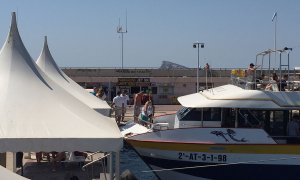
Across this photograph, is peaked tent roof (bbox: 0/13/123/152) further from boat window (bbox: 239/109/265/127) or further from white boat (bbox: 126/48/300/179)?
boat window (bbox: 239/109/265/127)

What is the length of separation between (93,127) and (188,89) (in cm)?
3875

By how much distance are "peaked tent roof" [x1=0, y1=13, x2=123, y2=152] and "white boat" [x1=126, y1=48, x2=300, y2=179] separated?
3.91m

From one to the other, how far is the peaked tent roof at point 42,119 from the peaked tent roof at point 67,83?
592 centimetres

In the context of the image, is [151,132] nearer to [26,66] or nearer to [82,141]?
[26,66]

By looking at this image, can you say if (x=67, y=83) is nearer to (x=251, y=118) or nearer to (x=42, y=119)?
(x=251, y=118)

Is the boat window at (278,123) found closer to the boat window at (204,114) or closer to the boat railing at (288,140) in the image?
the boat railing at (288,140)

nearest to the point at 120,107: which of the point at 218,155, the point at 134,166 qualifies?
the point at 134,166

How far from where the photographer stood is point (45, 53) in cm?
2308

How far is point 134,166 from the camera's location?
18.7 m

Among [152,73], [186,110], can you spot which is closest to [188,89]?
[152,73]

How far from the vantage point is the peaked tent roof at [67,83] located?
1859cm

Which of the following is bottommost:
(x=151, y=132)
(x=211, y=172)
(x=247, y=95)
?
(x=211, y=172)

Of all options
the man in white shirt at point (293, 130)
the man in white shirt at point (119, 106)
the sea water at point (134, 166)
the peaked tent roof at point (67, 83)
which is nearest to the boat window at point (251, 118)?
the man in white shirt at point (293, 130)

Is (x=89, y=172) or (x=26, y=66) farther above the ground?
(x=26, y=66)
